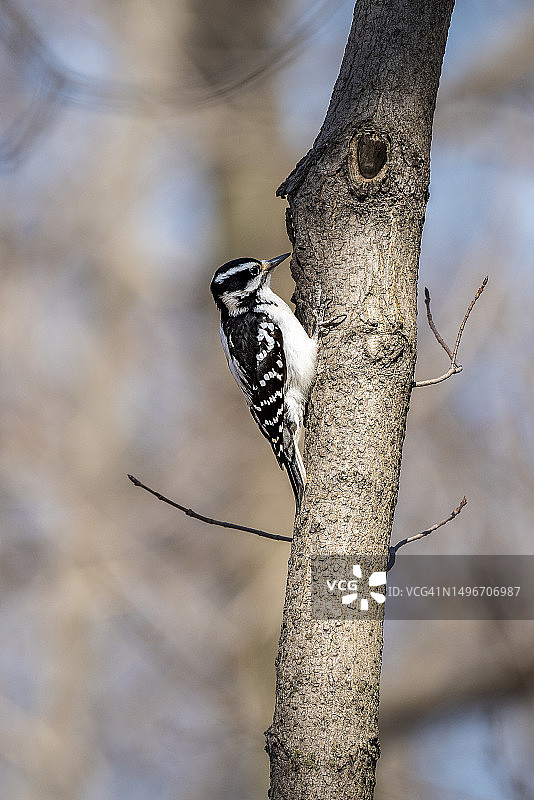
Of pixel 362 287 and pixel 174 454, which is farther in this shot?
pixel 174 454

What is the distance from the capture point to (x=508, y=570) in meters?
5.82

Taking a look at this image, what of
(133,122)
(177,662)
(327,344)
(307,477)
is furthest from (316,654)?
(133,122)

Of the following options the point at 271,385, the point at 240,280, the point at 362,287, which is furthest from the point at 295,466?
the point at 240,280

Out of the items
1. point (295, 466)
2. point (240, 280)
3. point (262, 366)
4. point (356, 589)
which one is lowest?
point (356, 589)

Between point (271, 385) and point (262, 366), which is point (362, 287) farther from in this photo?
point (262, 366)

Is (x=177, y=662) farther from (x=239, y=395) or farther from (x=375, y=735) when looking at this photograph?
(x=375, y=735)

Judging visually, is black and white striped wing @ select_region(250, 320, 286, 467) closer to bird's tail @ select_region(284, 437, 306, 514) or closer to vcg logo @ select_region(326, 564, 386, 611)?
bird's tail @ select_region(284, 437, 306, 514)

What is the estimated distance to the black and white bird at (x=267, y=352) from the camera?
3.07 m

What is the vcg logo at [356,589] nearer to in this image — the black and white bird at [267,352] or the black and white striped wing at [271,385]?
the black and white bird at [267,352]

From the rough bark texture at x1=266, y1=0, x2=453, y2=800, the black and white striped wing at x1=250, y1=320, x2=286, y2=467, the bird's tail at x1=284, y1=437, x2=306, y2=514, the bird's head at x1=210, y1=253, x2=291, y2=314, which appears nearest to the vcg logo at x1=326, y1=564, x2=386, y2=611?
the rough bark texture at x1=266, y1=0, x2=453, y2=800

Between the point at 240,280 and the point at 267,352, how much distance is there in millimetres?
480

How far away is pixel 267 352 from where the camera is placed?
138 inches

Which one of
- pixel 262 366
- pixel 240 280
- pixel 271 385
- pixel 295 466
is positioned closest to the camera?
pixel 295 466

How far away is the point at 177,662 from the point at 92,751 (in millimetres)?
1057
